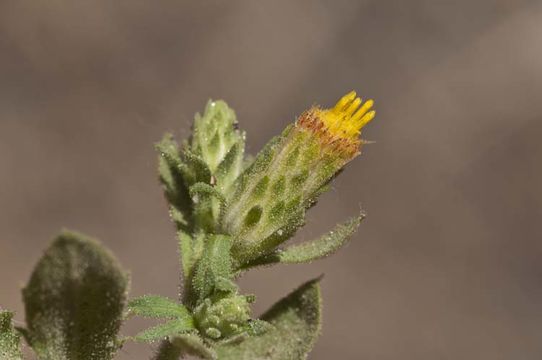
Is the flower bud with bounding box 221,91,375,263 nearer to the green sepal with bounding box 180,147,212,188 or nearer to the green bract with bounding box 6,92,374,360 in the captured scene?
the green bract with bounding box 6,92,374,360

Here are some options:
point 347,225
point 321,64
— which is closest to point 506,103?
point 321,64

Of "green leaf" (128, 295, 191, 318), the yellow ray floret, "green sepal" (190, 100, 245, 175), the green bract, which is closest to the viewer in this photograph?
the green bract

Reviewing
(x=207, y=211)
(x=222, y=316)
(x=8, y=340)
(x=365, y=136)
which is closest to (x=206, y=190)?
(x=207, y=211)

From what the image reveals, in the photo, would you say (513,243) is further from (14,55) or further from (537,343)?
(14,55)

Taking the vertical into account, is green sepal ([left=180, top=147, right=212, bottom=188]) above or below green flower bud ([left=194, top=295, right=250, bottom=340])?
above

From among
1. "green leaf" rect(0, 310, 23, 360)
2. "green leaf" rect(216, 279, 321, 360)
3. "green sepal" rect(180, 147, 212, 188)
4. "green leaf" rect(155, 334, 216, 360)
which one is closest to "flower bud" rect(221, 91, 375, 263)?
"green sepal" rect(180, 147, 212, 188)

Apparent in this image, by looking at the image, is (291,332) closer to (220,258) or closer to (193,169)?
(220,258)

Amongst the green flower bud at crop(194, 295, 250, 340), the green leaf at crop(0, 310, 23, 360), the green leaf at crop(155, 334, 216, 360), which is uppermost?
the green leaf at crop(0, 310, 23, 360)

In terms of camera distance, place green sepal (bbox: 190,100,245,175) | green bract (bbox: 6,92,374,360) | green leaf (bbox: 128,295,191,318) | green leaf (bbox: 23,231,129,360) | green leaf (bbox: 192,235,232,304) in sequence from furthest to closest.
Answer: green sepal (bbox: 190,100,245,175) < green leaf (bbox: 192,235,232,304) < green leaf (bbox: 128,295,191,318) < green bract (bbox: 6,92,374,360) < green leaf (bbox: 23,231,129,360)

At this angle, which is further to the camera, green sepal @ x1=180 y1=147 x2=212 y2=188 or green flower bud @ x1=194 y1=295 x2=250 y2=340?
green sepal @ x1=180 y1=147 x2=212 y2=188
